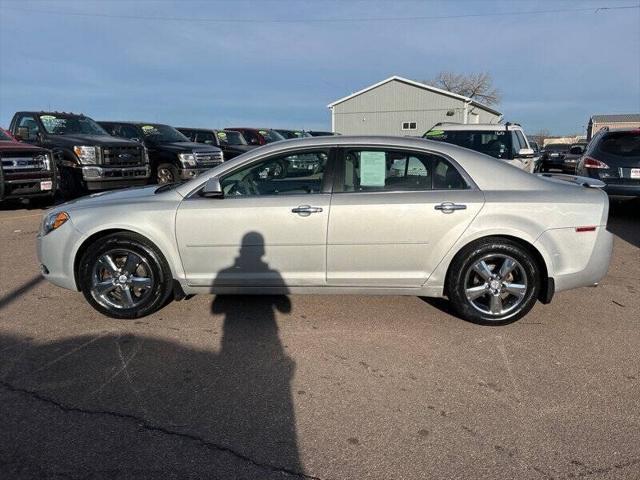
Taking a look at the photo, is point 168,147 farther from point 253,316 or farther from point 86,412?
point 86,412

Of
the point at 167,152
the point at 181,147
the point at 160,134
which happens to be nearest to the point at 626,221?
the point at 181,147

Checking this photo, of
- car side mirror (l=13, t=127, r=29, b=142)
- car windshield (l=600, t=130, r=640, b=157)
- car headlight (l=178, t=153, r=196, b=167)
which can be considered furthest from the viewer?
car headlight (l=178, t=153, r=196, b=167)

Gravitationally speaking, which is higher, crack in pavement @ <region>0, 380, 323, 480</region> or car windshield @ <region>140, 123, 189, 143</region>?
car windshield @ <region>140, 123, 189, 143</region>

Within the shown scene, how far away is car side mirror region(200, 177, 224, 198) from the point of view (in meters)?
4.18

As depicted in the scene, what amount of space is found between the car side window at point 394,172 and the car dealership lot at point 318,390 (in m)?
1.18

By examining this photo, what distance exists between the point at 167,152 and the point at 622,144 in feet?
34.9

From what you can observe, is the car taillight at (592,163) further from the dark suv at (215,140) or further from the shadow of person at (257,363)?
the dark suv at (215,140)

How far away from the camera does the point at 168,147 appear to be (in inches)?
538

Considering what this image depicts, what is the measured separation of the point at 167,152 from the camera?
1355cm

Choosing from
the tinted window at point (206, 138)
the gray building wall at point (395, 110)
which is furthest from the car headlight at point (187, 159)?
the gray building wall at point (395, 110)

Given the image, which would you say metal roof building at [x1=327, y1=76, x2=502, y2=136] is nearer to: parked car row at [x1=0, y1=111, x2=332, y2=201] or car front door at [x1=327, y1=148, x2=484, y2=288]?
parked car row at [x1=0, y1=111, x2=332, y2=201]

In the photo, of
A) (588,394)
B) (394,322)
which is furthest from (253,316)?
(588,394)

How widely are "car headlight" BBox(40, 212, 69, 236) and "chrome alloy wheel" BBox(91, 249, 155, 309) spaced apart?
49 centimetres

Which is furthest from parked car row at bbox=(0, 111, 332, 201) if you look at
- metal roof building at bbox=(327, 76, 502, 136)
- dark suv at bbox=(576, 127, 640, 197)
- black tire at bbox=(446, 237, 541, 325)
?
metal roof building at bbox=(327, 76, 502, 136)
